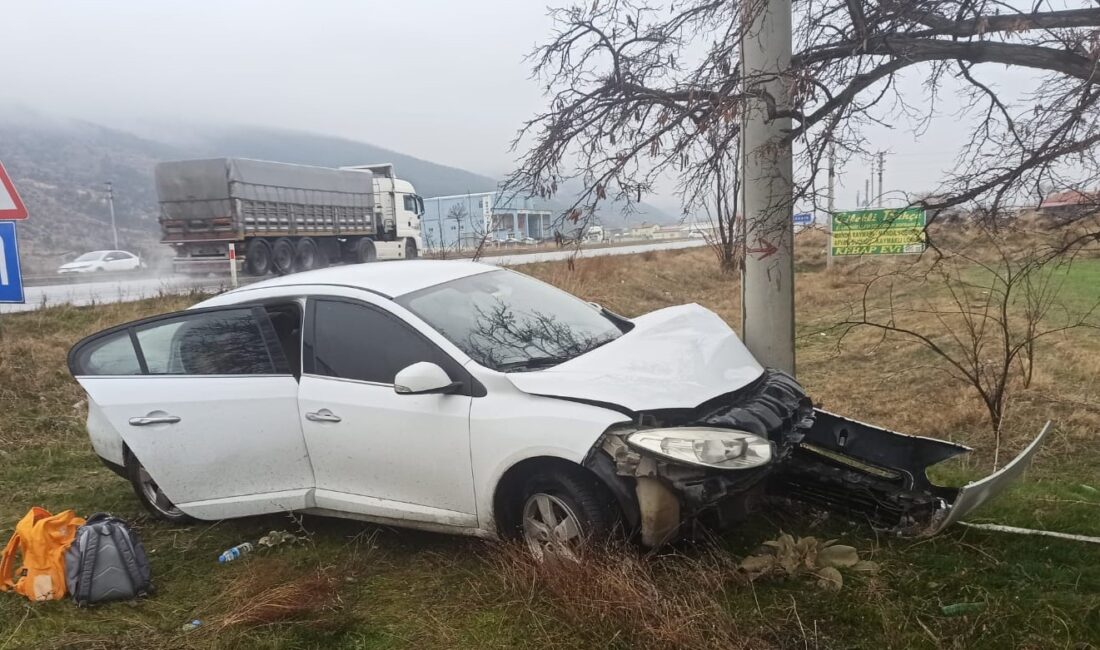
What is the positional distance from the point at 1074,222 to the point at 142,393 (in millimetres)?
5164

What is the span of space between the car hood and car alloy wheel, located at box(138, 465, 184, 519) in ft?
8.63

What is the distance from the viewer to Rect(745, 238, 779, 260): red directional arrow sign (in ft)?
16.4

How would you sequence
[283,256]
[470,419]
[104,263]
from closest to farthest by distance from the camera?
[470,419] → [283,256] → [104,263]

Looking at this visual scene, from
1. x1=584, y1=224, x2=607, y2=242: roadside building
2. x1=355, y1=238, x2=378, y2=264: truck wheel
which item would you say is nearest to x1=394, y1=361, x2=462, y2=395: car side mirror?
x1=584, y1=224, x2=607, y2=242: roadside building

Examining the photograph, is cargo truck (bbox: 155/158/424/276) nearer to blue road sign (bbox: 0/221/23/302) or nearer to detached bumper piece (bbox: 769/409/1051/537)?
blue road sign (bbox: 0/221/23/302)

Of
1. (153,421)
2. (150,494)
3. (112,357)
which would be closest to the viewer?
(153,421)

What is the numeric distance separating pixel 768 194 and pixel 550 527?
2646 millimetres

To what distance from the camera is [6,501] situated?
5.46m

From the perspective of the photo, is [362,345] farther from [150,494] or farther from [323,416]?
[150,494]

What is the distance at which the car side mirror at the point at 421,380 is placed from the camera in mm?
3492

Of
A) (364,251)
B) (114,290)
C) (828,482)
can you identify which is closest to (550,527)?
(828,482)

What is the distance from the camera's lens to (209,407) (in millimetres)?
4219

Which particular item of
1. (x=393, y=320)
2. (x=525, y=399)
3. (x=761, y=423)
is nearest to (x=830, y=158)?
(x=761, y=423)

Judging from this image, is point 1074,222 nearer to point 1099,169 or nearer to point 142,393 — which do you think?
point 1099,169
